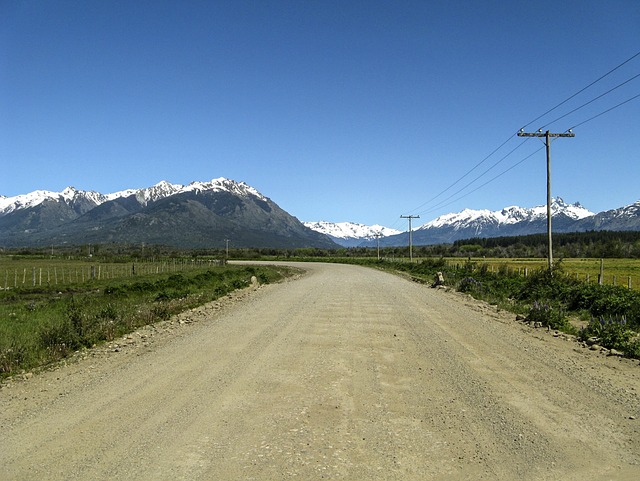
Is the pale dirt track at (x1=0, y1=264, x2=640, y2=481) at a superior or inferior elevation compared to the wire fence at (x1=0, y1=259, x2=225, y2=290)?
superior

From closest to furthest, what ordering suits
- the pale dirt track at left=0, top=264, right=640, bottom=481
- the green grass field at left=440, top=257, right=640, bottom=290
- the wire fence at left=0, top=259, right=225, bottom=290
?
the pale dirt track at left=0, top=264, right=640, bottom=481
the green grass field at left=440, top=257, right=640, bottom=290
the wire fence at left=0, top=259, right=225, bottom=290

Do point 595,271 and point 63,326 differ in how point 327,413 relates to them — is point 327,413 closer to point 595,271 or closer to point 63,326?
point 63,326

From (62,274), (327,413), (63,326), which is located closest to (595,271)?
(62,274)

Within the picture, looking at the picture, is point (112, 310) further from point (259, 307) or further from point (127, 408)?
point (127, 408)

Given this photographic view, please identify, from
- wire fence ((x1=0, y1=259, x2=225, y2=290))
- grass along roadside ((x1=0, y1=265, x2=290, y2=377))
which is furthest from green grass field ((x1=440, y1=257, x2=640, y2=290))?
wire fence ((x1=0, y1=259, x2=225, y2=290))

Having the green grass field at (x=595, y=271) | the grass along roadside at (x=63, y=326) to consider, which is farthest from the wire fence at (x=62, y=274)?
the green grass field at (x=595, y=271)

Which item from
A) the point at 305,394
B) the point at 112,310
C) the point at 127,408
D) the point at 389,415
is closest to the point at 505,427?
the point at 389,415

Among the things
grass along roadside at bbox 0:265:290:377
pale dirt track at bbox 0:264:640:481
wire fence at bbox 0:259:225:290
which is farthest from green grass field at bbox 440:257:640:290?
wire fence at bbox 0:259:225:290

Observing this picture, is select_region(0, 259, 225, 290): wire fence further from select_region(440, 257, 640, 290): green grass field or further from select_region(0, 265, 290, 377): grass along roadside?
select_region(440, 257, 640, 290): green grass field

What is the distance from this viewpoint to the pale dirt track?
490 centimetres

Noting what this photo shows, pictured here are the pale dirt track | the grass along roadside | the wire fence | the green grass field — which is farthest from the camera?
the wire fence

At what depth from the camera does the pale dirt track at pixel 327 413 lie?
4.90 meters

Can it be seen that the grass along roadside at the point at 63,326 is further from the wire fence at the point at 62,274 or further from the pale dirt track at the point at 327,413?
the wire fence at the point at 62,274

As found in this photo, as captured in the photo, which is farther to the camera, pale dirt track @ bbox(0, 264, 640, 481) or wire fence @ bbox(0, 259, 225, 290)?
wire fence @ bbox(0, 259, 225, 290)
